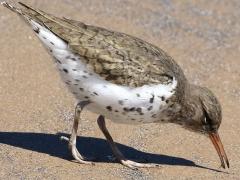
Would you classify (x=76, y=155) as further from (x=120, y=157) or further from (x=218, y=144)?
(x=218, y=144)

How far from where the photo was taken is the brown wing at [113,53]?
924cm

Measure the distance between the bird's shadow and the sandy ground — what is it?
14 mm

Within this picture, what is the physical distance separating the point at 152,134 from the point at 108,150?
0.80 m

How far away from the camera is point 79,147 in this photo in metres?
10.3

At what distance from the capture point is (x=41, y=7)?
14.1 metres

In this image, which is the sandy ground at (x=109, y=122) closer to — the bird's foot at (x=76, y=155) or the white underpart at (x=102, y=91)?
the bird's foot at (x=76, y=155)

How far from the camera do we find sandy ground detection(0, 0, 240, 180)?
9648 millimetres

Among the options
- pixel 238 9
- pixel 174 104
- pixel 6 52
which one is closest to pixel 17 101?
pixel 6 52

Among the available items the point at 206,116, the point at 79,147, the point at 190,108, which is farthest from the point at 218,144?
the point at 79,147

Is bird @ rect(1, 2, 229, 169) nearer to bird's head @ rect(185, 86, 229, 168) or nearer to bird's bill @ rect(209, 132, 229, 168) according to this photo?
bird's head @ rect(185, 86, 229, 168)

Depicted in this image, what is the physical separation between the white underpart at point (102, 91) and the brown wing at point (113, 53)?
0.08 m

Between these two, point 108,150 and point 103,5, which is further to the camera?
point 103,5

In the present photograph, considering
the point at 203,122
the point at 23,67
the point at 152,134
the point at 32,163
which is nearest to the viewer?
the point at 32,163

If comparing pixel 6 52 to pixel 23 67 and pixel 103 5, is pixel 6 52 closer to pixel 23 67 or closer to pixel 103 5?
pixel 23 67
